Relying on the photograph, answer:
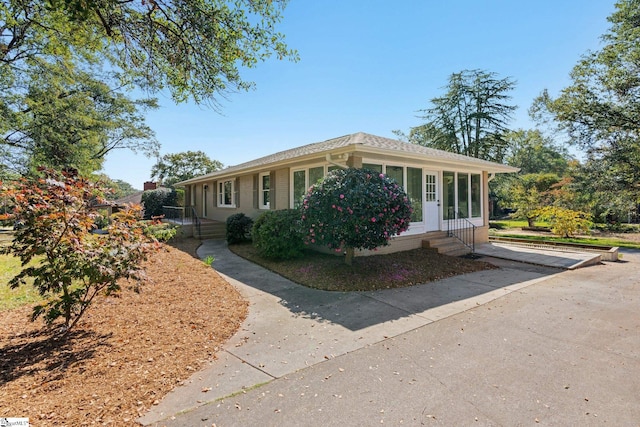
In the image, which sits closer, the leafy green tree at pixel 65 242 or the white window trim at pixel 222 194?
the leafy green tree at pixel 65 242

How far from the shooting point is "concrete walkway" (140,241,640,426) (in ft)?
8.48

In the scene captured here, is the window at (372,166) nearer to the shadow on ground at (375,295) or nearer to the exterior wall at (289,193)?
the exterior wall at (289,193)

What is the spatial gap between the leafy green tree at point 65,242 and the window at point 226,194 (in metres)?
11.4

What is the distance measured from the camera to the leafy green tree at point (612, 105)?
46.8 ft

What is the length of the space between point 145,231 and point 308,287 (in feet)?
11.2

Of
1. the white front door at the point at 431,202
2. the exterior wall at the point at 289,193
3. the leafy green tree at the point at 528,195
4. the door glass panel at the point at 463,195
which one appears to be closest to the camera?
the exterior wall at the point at 289,193

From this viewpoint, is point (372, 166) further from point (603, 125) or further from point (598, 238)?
point (603, 125)

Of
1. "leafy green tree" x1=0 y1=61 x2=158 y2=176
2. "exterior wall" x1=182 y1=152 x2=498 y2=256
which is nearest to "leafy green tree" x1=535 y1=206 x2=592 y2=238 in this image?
"exterior wall" x1=182 y1=152 x2=498 y2=256

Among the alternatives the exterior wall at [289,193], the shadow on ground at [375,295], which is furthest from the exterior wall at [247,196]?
the shadow on ground at [375,295]

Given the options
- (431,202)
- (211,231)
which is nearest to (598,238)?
(431,202)

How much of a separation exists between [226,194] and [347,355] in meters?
14.0

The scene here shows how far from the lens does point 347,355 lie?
357 cm

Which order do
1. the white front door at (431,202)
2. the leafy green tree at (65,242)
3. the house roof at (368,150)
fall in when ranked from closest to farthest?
1. the leafy green tree at (65,242)
2. the house roof at (368,150)
3. the white front door at (431,202)

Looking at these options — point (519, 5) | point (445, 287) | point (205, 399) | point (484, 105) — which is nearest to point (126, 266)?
point (205, 399)
